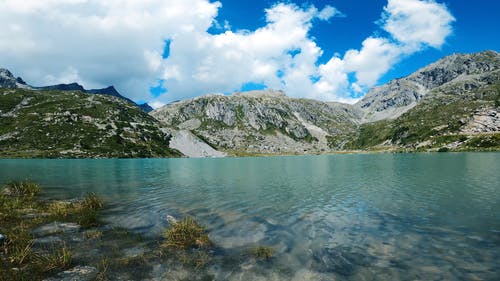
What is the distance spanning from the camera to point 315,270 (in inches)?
648

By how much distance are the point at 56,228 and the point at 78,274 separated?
11.8 metres

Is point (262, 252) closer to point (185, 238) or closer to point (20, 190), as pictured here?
point (185, 238)

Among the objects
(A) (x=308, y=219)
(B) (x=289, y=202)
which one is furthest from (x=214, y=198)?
(A) (x=308, y=219)

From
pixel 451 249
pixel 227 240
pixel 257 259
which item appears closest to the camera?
pixel 257 259

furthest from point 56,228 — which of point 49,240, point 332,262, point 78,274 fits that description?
point 332,262

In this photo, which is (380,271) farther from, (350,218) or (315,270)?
(350,218)

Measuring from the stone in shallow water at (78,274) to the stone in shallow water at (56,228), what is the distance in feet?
30.7

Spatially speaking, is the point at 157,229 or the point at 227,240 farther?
the point at 157,229

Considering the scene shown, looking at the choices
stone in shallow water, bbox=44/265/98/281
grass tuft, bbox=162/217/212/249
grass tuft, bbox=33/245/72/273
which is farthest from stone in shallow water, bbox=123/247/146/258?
grass tuft, bbox=33/245/72/273

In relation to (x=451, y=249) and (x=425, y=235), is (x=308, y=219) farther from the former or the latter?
(x=451, y=249)

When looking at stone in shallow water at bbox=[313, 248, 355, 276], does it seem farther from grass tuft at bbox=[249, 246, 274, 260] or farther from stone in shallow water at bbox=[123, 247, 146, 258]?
stone in shallow water at bbox=[123, 247, 146, 258]

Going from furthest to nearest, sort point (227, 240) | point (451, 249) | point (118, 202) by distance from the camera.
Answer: point (118, 202)
point (227, 240)
point (451, 249)

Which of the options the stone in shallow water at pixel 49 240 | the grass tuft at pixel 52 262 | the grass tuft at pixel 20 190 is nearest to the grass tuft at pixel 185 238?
the grass tuft at pixel 52 262

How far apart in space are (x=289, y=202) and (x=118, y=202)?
22882 millimetres
